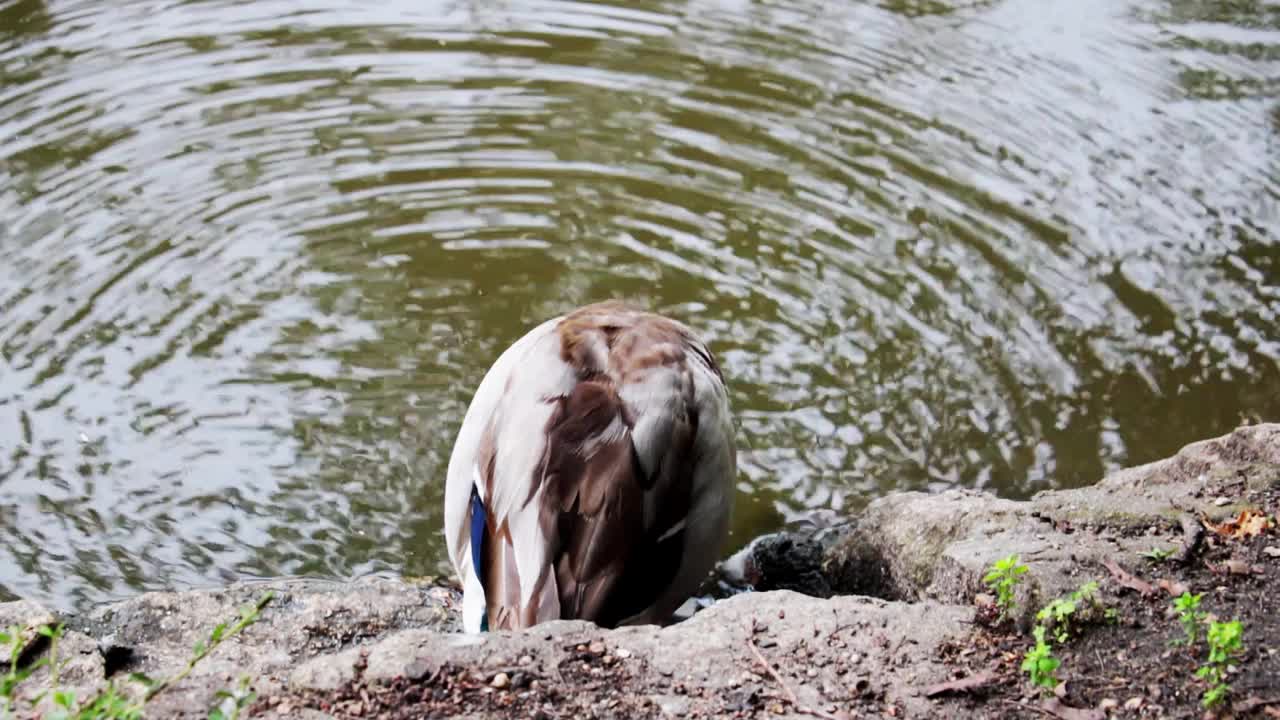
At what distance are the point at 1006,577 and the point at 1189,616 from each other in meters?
0.43

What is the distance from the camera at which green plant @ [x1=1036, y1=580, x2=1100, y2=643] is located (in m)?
3.16

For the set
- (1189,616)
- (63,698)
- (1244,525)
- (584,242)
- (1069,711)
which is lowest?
(584,242)

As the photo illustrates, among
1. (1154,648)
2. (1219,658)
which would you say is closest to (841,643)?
(1154,648)

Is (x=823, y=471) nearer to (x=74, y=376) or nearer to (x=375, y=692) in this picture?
(x=375, y=692)

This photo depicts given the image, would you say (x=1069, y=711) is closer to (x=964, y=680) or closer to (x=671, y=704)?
(x=964, y=680)

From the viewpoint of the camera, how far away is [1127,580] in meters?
3.37

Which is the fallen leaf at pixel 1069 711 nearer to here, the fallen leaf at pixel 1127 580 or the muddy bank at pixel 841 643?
the muddy bank at pixel 841 643

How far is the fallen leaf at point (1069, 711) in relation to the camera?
9.63 ft

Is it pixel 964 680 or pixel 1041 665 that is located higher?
pixel 1041 665

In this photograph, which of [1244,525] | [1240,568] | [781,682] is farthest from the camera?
[1244,525]

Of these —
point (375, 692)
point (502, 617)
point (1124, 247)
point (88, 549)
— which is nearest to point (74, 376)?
point (88, 549)

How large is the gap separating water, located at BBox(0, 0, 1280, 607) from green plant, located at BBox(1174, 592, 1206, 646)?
7.06 ft

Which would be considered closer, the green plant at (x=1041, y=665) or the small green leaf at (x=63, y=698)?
the small green leaf at (x=63, y=698)

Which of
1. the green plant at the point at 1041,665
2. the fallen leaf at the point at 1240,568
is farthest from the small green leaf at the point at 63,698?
the fallen leaf at the point at 1240,568
